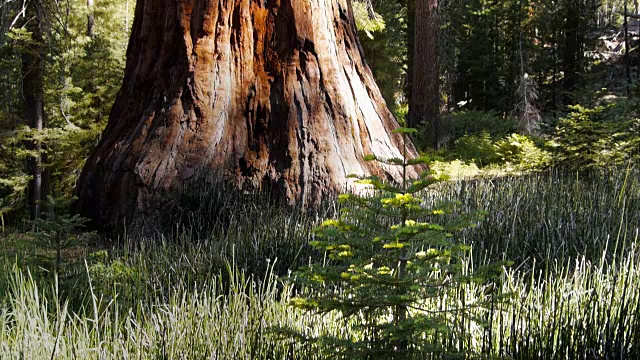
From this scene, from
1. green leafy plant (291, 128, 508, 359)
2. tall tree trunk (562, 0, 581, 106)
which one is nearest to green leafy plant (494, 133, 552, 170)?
green leafy plant (291, 128, 508, 359)

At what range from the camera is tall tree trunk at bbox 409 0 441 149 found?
1466 centimetres

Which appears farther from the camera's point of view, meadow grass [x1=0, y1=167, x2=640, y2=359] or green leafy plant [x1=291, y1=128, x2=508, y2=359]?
meadow grass [x1=0, y1=167, x2=640, y2=359]

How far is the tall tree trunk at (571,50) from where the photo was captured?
22125 millimetres

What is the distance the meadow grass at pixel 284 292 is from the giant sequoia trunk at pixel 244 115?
626 millimetres

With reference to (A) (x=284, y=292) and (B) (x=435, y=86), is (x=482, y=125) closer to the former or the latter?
(B) (x=435, y=86)

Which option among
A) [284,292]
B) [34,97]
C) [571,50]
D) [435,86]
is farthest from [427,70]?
[284,292]

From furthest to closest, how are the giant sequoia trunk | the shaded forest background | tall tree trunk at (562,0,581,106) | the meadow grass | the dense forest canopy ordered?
tall tree trunk at (562,0,581,106), the shaded forest background, the giant sequoia trunk, the meadow grass, the dense forest canopy

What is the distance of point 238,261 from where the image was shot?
4906 millimetres

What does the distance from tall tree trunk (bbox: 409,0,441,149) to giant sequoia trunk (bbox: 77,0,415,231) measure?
23.9ft

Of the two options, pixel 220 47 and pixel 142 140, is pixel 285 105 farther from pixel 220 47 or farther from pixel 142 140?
pixel 142 140

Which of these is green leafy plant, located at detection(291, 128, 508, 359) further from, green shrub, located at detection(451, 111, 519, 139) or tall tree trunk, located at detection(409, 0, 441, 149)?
green shrub, located at detection(451, 111, 519, 139)

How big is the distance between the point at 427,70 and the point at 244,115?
8423mm

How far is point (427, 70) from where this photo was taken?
49.3ft

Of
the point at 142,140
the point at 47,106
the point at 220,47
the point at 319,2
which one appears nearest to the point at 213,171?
the point at 142,140
